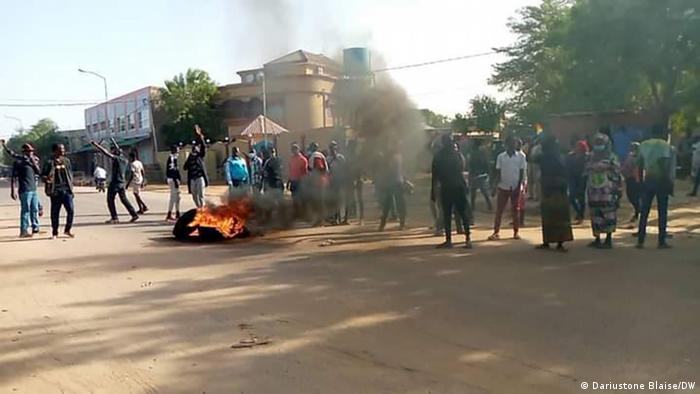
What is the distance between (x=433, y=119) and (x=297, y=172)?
3.50 meters

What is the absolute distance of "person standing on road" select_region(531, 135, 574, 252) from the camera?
8.63 m

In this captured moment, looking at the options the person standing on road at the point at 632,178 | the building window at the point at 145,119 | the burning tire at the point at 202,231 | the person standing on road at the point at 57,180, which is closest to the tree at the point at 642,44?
the person standing on road at the point at 632,178

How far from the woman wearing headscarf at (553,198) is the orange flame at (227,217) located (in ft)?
15.7

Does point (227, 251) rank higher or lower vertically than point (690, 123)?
A: lower

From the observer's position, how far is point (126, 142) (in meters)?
48.3

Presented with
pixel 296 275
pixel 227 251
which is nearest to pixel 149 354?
pixel 296 275

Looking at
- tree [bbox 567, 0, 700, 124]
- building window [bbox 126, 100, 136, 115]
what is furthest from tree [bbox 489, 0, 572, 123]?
building window [bbox 126, 100, 136, 115]

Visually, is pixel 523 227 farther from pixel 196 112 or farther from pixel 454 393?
pixel 196 112

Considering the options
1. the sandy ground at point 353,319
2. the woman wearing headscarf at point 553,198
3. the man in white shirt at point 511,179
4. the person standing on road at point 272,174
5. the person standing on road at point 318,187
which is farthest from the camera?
the person standing on road at point 272,174

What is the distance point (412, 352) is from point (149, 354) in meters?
1.90

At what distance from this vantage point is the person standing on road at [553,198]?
8633 millimetres

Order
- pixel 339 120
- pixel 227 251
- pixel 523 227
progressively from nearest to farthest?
pixel 227 251 < pixel 523 227 < pixel 339 120

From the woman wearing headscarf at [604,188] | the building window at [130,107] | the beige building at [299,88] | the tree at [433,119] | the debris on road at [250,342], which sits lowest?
the debris on road at [250,342]

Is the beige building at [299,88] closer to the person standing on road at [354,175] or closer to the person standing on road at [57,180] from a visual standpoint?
the person standing on road at [354,175]
